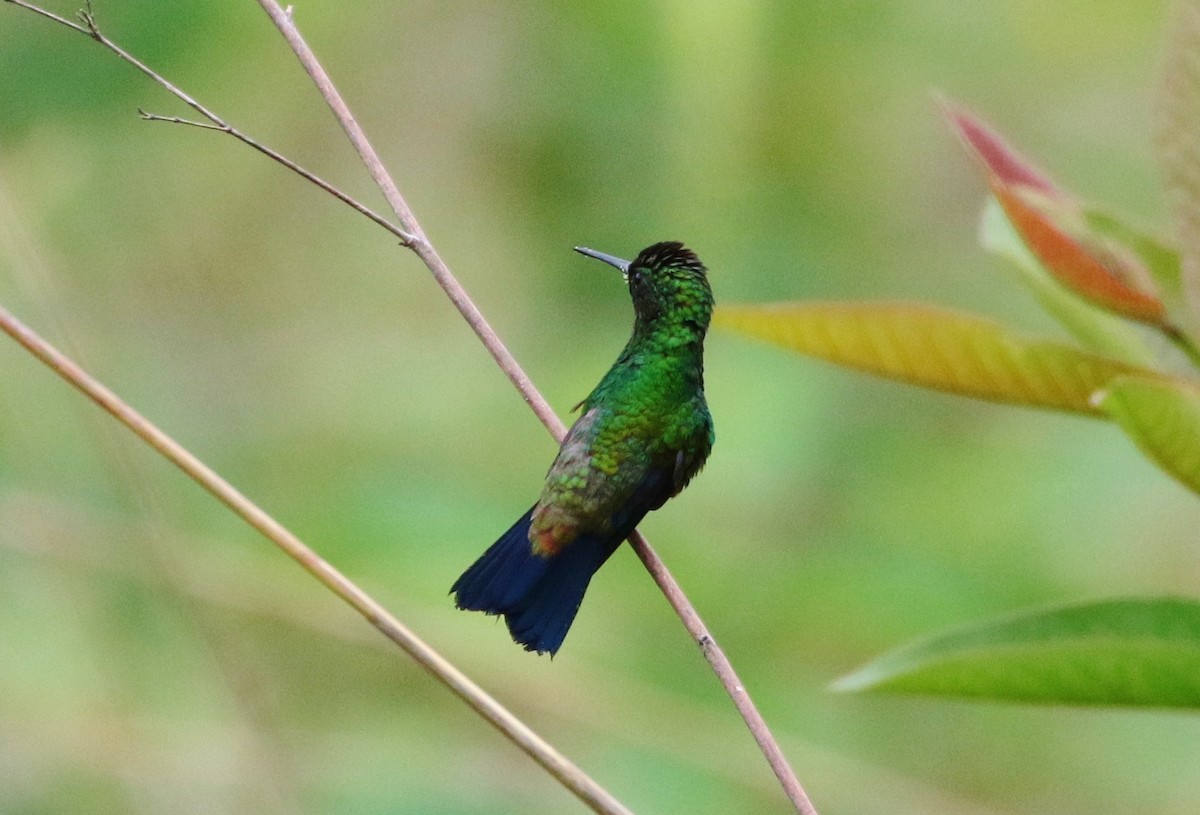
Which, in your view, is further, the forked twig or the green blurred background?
the green blurred background

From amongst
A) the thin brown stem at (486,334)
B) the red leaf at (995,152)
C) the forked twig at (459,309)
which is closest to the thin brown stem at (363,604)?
the forked twig at (459,309)

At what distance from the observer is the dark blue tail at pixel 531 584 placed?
1.26 m

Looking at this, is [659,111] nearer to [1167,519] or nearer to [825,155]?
[825,155]

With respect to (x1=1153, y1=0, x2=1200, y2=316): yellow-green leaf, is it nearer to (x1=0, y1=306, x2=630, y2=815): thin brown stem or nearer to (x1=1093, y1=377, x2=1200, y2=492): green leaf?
(x1=1093, y1=377, x2=1200, y2=492): green leaf

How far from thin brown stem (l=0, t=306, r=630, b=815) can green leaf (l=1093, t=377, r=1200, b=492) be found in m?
0.55

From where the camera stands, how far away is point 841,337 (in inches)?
54.1

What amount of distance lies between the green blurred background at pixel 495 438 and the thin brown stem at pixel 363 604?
718 mm

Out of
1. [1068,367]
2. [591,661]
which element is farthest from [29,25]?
[1068,367]

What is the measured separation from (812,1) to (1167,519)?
141cm

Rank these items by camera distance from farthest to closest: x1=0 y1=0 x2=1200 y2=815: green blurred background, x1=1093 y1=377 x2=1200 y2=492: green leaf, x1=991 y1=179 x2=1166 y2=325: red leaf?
1. x1=0 y1=0 x2=1200 y2=815: green blurred background
2. x1=991 y1=179 x2=1166 y2=325: red leaf
3. x1=1093 y1=377 x2=1200 y2=492: green leaf

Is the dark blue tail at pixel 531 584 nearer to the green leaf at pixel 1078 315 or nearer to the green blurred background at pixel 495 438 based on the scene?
the green leaf at pixel 1078 315

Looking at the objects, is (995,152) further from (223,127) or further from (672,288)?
(223,127)

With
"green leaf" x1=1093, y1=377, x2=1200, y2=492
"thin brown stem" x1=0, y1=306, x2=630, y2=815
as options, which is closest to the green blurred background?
"thin brown stem" x1=0, y1=306, x2=630, y2=815

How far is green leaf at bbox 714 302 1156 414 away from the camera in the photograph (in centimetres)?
130
